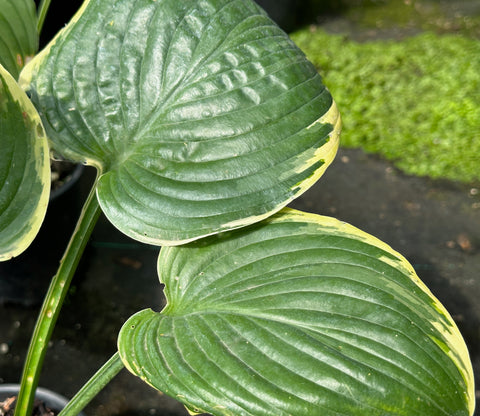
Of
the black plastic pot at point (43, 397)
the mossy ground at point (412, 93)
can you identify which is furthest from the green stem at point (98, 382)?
the mossy ground at point (412, 93)

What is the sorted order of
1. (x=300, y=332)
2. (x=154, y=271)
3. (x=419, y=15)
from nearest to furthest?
(x=300, y=332)
(x=154, y=271)
(x=419, y=15)

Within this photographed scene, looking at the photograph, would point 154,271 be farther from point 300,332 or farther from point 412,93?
point 412,93

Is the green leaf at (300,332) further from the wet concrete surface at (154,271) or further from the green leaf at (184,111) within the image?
the wet concrete surface at (154,271)

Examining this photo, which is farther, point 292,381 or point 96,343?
point 96,343

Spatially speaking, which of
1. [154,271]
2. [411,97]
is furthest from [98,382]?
[411,97]

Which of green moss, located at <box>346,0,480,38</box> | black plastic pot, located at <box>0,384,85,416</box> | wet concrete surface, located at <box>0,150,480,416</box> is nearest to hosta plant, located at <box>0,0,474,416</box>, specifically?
black plastic pot, located at <box>0,384,85,416</box>

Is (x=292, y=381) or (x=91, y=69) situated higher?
(x=91, y=69)

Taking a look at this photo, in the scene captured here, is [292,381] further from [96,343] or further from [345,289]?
[96,343]

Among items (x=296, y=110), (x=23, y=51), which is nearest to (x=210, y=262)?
(x=296, y=110)
